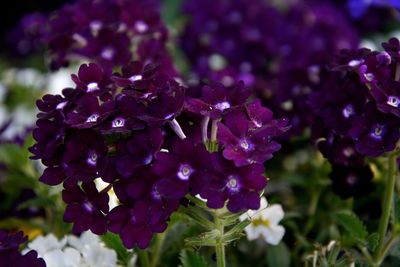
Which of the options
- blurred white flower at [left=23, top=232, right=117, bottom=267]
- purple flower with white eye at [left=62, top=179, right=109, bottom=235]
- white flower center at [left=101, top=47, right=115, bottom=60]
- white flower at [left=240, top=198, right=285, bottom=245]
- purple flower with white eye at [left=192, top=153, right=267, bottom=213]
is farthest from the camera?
white flower center at [left=101, top=47, right=115, bottom=60]

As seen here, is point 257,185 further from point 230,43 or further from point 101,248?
point 230,43

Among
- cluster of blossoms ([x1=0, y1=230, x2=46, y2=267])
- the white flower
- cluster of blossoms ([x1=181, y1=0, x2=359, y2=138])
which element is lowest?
cluster of blossoms ([x1=181, y1=0, x2=359, y2=138])

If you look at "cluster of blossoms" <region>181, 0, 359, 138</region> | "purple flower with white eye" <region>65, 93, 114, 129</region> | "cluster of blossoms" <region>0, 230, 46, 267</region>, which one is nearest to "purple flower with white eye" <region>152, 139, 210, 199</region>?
"purple flower with white eye" <region>65, 93, 114, 129</region>

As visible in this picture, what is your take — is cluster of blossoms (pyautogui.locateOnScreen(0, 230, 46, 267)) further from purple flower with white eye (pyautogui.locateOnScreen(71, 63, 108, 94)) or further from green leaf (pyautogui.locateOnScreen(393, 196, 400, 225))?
green leaf (pyautogui.locateOnScreen(393, 196, 400, 225))

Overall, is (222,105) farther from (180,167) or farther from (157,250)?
(157,250)

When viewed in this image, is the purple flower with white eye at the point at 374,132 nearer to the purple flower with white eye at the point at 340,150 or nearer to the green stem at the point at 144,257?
the purple flower with white eye at the point at 340,150

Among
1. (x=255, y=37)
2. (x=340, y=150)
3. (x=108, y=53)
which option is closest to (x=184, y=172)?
(x=340, y=150)

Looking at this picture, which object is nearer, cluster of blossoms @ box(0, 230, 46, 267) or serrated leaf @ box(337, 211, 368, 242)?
cluster of blossoms @ box(0, 230, 46, 267)
